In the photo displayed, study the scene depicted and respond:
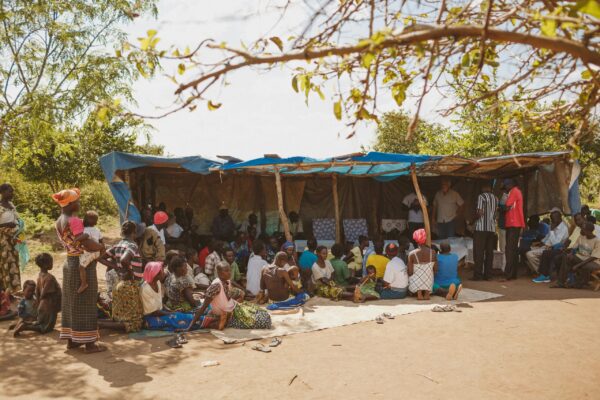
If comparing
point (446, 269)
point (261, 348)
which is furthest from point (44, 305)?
point (446, 269)

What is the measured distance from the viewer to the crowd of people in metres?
5.20

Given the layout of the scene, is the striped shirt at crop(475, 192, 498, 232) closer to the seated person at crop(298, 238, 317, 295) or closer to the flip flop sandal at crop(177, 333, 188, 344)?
the seated person at crop(298, 238, 317, 295)

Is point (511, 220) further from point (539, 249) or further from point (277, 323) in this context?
point (277, 323)

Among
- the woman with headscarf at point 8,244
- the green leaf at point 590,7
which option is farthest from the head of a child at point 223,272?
the green leaf at point 590,7

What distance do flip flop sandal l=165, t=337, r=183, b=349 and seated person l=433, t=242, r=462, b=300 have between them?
4.25 m

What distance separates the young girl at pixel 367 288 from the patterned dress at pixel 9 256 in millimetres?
5056

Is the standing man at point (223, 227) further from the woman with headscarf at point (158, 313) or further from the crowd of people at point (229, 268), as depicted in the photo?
the woman with headscarf at point (158, 313)

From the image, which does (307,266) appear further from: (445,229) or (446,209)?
(445,229)

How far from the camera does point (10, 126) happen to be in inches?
316

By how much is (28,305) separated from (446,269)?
19.4ft

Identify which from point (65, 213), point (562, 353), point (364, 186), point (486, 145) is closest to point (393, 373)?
point (562, 353)

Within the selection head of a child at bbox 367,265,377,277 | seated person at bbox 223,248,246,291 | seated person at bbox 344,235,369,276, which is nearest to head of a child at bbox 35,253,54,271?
seated person at bbox 223,248,246,291

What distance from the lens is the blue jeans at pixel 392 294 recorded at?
7.68 m

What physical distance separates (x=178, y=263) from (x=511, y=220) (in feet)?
20.7
